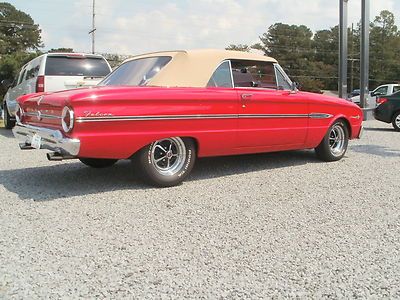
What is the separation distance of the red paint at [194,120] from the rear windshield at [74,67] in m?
4.00

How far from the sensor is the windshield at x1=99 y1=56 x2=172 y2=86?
213 inches

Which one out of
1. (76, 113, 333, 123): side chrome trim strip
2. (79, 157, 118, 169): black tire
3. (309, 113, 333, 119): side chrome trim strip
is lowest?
(79, 157, 118, 169): black tire

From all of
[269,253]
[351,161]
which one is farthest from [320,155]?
[269,253]

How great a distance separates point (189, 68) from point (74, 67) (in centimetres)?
485

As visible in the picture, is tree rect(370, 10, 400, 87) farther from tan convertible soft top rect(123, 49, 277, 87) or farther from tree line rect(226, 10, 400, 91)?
tan convertible soft top rect(123, 49, 277, 87)

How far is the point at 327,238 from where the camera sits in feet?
11.5

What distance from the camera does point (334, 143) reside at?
7.05 metres

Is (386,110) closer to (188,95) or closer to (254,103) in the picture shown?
(254,103)

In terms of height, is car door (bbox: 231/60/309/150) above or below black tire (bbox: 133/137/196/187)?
above

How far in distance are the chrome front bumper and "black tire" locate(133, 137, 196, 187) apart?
2.56 ft

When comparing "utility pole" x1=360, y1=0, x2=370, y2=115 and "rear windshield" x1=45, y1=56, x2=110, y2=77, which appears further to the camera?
"utility pole" x1=360, y1=0, x2=370, y2=115

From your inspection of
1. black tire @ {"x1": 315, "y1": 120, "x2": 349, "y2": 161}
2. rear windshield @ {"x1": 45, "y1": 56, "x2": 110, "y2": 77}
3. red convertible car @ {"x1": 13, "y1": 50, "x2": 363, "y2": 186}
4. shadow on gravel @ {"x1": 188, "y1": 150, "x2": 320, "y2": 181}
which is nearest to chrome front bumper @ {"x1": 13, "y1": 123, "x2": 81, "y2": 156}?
red convertible car @ {"x1": 13, "y1": 50, "x2": 363, "y2": 186}

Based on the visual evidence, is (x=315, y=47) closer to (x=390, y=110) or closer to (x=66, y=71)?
(x=390, y=110)

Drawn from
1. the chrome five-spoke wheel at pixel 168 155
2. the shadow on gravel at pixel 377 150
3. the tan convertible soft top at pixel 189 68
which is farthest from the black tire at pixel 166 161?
the shadow on gravel at pixel 377 150
